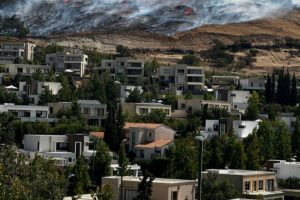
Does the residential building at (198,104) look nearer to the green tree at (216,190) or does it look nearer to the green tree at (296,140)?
the green tree at (296,140)

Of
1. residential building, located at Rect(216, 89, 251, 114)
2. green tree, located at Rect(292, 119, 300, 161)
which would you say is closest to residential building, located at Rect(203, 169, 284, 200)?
green tree, located at Rect(292, 119, 300, 161)

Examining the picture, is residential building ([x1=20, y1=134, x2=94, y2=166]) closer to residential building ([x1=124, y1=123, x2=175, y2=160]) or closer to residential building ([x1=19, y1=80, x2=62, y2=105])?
residential building ([x1=124, y1=123, x2=175, y2=160])

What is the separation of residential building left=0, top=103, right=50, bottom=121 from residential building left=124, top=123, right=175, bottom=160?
7.56 m

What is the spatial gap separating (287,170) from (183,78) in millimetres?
36641

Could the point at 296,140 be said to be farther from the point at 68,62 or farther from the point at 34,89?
the point at 68,62

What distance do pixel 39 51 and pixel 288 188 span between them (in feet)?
169

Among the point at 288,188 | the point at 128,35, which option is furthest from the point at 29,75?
the point at 128,35

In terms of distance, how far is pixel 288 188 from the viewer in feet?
162

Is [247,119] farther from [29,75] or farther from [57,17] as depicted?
[57,17]

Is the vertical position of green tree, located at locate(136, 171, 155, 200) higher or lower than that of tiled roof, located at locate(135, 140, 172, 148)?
higher

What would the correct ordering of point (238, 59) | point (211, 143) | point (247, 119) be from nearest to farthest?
point (211, 143) < point (247, 119) < point (238, 59)

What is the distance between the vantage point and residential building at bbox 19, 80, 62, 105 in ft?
243

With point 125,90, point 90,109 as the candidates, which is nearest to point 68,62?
point 125,90

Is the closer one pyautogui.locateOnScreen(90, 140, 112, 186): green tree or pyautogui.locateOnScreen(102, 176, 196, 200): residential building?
pyautogui.locateOnScreen(102, 176, 196, 200): residential building
